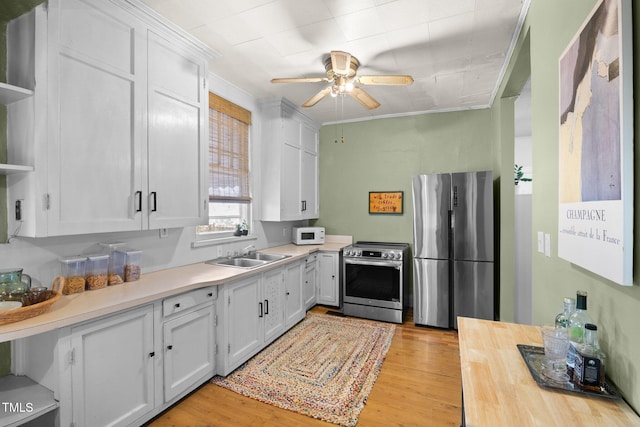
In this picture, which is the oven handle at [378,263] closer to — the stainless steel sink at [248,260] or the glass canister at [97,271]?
the stainless steel sink at [248,260]

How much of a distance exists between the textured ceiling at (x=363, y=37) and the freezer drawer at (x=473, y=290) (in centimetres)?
202

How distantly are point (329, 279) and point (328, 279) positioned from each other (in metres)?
0.02

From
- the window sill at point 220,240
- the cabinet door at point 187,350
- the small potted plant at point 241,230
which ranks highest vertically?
the small potted plant at point 241,230

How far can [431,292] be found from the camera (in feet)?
12.0

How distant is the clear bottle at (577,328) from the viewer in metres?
1.01

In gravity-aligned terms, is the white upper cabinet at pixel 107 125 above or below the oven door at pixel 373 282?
above

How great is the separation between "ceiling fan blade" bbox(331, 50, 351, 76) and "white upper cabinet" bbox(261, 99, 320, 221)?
144 cm

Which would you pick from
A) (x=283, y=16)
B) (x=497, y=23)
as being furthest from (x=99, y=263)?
(x=497, y=23)

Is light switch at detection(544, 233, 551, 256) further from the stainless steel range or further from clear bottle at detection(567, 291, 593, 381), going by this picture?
the stainless steel range

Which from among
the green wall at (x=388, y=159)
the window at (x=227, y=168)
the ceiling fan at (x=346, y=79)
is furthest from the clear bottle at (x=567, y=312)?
the green wall at (x=388, y=159)

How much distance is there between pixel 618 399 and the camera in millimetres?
921

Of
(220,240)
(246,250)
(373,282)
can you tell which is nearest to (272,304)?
(246,250)

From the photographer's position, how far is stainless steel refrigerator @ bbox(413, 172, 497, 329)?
135 inches

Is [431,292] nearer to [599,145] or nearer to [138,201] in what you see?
[599,145]
